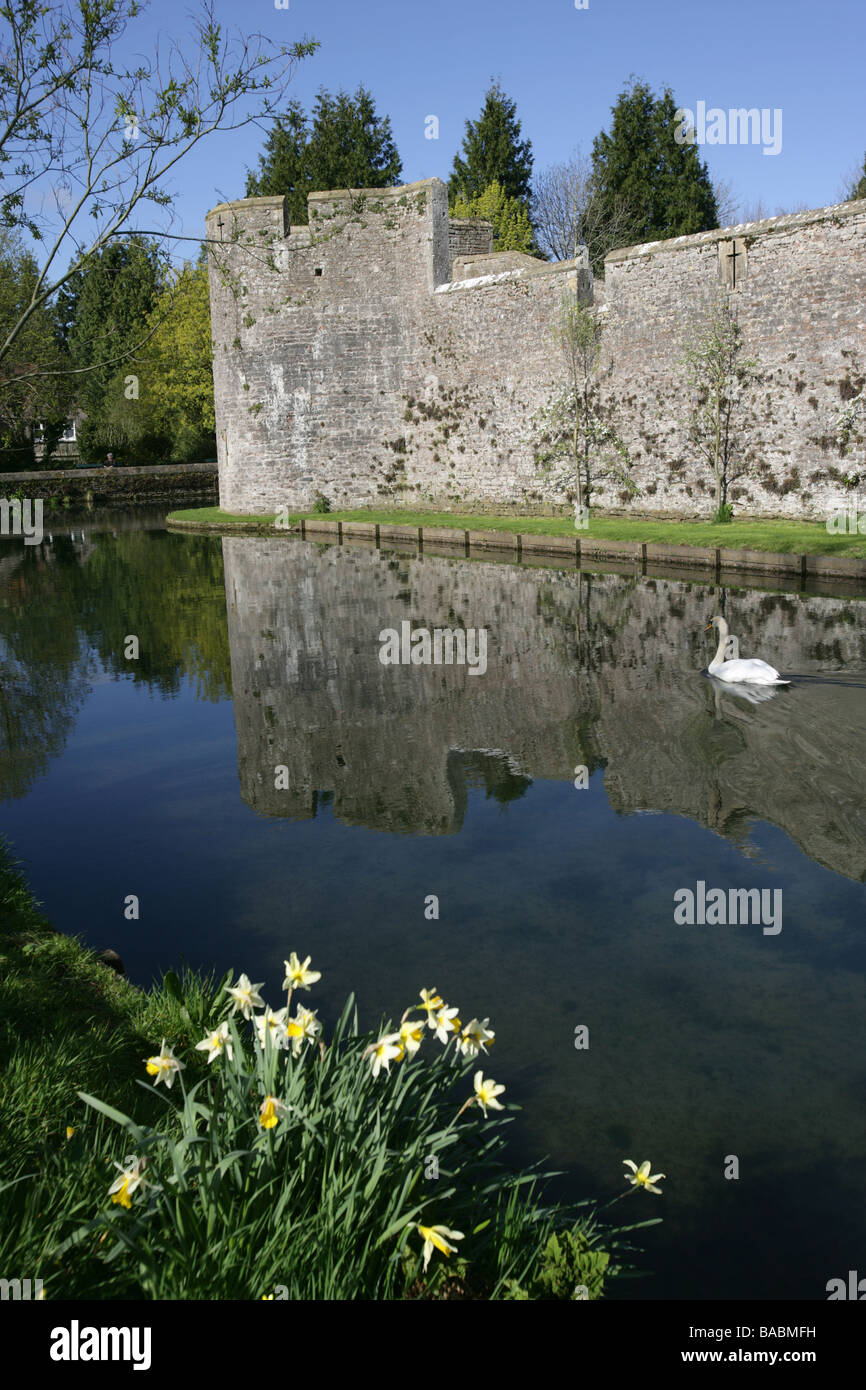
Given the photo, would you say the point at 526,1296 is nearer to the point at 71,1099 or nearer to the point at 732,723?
the point at 71,1099

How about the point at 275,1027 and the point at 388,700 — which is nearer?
the point at 275,1027

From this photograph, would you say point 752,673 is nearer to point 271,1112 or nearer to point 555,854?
point 555,854

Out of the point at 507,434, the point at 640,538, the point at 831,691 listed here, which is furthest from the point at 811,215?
the point at 831,691

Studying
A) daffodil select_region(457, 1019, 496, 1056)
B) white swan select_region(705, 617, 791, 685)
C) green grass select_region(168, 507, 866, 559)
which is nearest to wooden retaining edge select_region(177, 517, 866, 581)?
green grass select_region(168, 507, 866, 559)

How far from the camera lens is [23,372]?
593 inches

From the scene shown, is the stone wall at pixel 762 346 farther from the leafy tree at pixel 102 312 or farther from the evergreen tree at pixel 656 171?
the leafy tree at pixel 102 312

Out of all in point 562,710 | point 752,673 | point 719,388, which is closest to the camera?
point 562,710

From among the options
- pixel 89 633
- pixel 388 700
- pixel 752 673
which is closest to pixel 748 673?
pixel 752 673

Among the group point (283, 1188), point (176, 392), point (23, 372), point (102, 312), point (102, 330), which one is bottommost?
point (283, 1188)

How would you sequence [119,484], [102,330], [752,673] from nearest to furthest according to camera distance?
[752,673] < [119,484] < [102,330]

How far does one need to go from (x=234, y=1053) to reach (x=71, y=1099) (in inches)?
42.7

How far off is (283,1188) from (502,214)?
53.5 metres

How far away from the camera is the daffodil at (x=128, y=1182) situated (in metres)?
3.04

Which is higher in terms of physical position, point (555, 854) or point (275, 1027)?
point (275, 1027)
